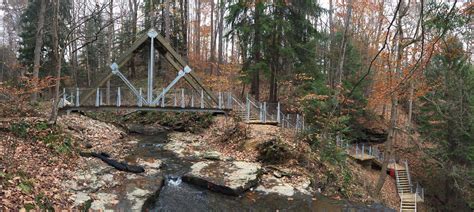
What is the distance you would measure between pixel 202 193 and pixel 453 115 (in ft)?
55.4

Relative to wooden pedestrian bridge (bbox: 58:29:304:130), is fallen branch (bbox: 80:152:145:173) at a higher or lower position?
lower

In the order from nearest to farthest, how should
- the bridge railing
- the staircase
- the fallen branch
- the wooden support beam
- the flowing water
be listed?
the flowing water < the fallen branch < the bridge railing < the wooden support beam < the staircase

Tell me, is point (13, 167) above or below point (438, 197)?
above

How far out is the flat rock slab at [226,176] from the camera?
8797 mm

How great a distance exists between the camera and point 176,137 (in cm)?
1628

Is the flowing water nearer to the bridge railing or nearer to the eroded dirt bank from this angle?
the eroded dirt bank

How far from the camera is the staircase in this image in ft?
59.6

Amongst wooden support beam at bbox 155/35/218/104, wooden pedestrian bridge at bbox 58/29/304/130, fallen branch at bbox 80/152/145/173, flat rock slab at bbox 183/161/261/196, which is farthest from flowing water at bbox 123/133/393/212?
wooden support beam at bbox 155/35/218/104

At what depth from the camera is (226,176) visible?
945cm

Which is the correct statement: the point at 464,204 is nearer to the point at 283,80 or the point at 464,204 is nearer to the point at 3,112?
the point at 283,80

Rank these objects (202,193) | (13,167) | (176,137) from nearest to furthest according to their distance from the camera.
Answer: (13,167)
(202,193)
(176,137)

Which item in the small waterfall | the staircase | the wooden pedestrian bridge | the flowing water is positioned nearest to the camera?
the flowing water

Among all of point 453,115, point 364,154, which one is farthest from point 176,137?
point 453,115

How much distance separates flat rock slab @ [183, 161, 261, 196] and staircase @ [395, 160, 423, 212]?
40.7ft
